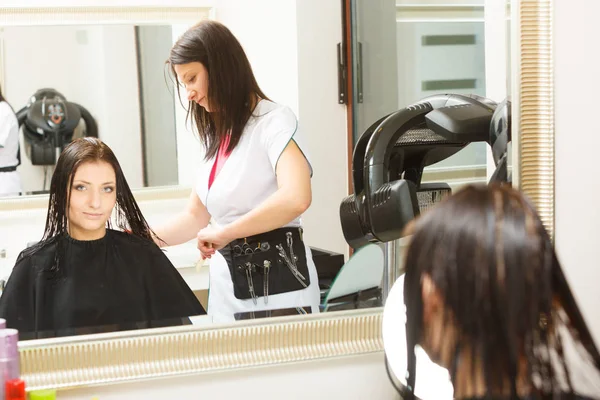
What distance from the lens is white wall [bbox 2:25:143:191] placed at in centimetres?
105

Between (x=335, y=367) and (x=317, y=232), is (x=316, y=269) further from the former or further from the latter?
(x=335, y=367)

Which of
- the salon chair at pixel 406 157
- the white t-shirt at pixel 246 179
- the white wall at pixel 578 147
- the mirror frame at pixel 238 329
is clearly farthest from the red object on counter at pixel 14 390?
the white wall at pixel 578 147

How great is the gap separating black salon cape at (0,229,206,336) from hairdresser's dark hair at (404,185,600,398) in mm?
523

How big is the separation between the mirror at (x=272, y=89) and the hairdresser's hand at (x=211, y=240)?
0.06ft

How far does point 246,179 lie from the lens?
1174 mm

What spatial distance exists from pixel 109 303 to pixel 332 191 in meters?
0.40

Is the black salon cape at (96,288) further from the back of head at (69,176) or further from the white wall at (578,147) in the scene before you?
the white wall at (578,147)

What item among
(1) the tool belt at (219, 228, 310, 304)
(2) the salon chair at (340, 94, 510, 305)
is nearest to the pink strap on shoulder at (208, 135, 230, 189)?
(1) the tool belt at (219, 228, 310, 304)

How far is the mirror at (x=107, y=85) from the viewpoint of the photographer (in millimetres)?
1056

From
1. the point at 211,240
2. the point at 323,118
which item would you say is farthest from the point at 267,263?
the point at 323,118

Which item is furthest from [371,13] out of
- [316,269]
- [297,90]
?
[316,269]

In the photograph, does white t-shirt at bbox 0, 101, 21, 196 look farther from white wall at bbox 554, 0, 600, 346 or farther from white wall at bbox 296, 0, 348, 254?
white wall at bbox 554, 0, 600, 346

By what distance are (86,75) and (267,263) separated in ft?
1.33

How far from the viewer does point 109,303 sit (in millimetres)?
1118
